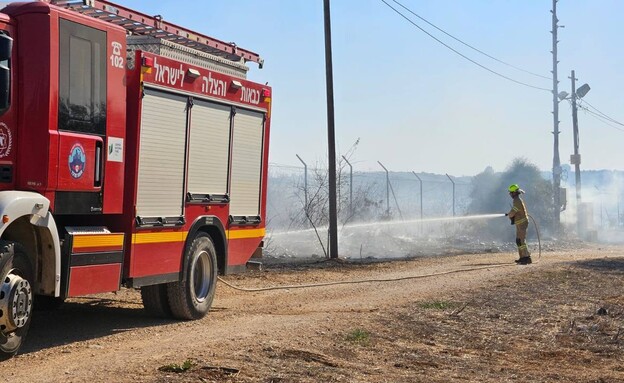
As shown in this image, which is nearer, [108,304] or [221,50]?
[221,50]

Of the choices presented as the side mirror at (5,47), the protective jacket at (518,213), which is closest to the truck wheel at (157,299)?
the side mirror at (5,47)

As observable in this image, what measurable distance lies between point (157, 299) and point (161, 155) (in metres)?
1.80

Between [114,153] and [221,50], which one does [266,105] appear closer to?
[221,50]

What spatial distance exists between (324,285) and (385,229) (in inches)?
624

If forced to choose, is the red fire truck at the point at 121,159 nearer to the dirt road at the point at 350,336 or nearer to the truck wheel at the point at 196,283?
the truck wheel at the point at 196,283

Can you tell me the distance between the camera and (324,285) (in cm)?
1455

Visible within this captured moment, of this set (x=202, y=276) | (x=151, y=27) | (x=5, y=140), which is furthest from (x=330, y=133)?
(x=5, y=140)

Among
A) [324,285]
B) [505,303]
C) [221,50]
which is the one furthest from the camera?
[324,285]

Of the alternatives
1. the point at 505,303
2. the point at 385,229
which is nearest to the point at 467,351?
the point at 505,303

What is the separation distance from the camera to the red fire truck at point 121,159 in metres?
7.57

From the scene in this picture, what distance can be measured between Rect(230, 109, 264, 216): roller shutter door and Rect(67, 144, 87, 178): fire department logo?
2.88 meters

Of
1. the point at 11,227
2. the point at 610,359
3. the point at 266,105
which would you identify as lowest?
the point at 610,359

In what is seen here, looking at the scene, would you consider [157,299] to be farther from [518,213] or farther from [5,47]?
[518,213]

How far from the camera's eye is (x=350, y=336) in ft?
29.4
